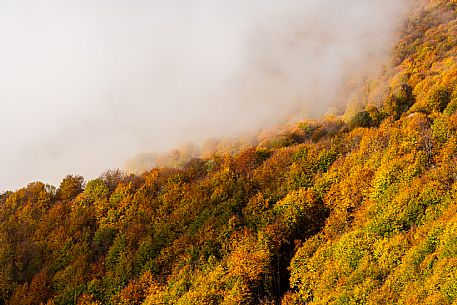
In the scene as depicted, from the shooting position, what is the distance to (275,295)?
91.7 m

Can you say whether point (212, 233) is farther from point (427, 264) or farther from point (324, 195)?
point (427, 264)

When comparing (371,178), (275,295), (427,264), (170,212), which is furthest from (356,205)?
(170,212)

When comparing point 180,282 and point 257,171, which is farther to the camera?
point 257,171

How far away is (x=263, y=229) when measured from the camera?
4060 inches

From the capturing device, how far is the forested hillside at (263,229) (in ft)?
253

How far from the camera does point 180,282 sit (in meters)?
94.6

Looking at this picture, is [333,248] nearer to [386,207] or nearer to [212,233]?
[386,207]

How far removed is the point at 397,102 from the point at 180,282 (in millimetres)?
114914

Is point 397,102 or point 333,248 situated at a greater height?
point 397,102

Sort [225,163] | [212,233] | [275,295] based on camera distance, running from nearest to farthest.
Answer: [275,295] < [212,233] < [225,163]

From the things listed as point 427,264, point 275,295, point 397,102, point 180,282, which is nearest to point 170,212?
point 180,282

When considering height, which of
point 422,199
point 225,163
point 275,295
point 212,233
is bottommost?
point 275,295

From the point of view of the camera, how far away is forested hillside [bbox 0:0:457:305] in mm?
77062

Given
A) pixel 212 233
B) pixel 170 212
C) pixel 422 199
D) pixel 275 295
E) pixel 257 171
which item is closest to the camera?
pixel 422 199
